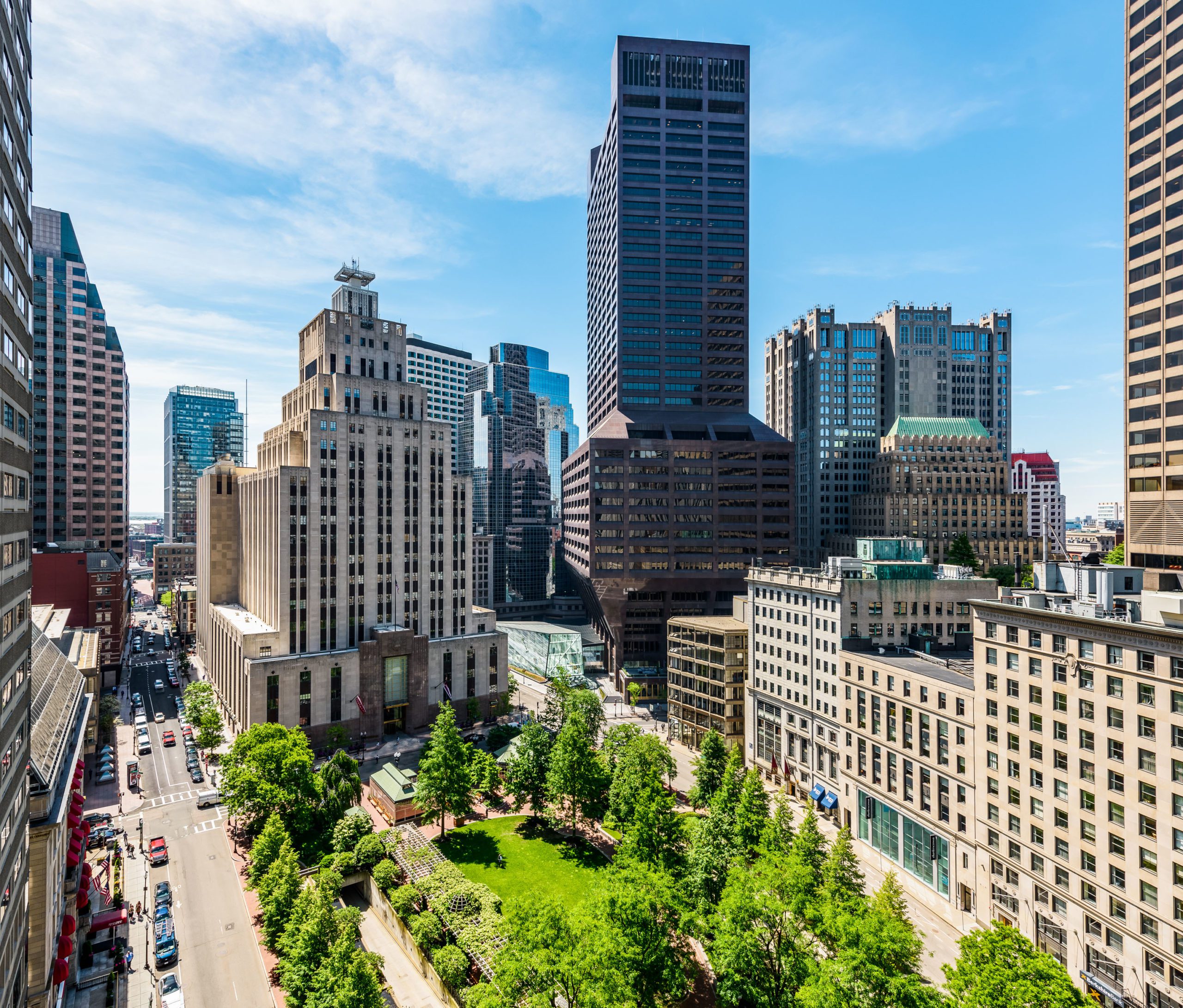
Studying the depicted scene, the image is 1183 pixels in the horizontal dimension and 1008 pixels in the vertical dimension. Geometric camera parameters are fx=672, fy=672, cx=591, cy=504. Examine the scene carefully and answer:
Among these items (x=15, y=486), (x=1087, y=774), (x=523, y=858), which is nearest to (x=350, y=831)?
(x=523, y=858)

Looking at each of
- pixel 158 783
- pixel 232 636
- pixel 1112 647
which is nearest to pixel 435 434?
pixel 232 636

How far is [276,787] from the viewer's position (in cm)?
8219

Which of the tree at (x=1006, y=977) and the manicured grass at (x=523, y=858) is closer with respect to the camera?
the tree at (x=1006, y=977)

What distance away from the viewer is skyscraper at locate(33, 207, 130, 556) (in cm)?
18488

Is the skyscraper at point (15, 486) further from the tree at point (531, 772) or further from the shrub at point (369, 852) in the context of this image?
the tree at point (531, 772)

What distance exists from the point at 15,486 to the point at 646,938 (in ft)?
177

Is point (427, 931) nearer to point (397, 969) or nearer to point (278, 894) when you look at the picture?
point (397, 969)

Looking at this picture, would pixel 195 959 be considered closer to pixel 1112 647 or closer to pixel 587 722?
pixel 587 722

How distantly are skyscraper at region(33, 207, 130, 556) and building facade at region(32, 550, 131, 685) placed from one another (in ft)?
131

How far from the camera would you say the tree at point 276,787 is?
80.6 meters

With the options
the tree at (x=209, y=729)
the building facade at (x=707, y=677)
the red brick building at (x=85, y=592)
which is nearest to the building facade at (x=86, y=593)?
the red brick building at (x=85, y=592)

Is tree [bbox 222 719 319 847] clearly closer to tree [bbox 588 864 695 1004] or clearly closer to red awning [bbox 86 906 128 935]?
red awning [bbox 86 906 128 935]

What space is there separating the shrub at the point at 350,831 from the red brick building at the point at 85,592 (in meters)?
101

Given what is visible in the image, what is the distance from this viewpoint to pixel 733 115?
19088 centimetres
